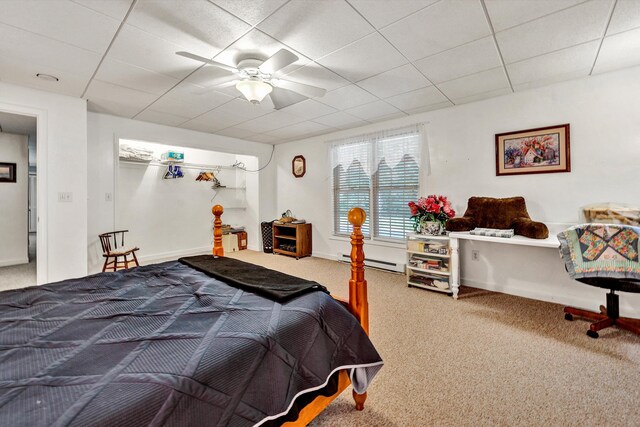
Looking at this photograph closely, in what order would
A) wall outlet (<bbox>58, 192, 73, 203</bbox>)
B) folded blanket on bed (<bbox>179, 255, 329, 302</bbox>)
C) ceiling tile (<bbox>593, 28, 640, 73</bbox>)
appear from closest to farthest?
folded blanket on bed (<bbox>179, 255, 329, 302</bbox>) < ceiling tile (<bbox>593, 28, 640, 73</bbox>) < wall outlet (<bbox>58, 192, 73, 203</bbox>)

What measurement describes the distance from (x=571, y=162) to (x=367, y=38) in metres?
2.56

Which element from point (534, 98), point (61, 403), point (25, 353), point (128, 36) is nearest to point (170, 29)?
point (128, 36)

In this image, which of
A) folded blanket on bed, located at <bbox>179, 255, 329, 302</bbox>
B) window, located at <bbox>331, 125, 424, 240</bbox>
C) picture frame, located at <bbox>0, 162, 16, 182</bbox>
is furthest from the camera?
picture frame, located at <bbox>0, 162, 16, 182</bbox>

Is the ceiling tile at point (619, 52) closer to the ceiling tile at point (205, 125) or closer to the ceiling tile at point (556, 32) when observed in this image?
the ceiling tile at point (556, 32)

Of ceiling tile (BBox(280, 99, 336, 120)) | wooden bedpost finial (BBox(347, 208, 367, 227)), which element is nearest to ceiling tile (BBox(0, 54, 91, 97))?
ceiling tile (BBox(280, 99, 336, 120))

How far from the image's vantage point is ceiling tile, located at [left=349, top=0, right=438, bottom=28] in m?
1.73

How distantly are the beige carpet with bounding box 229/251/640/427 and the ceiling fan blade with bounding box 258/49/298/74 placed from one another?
2.35 metres

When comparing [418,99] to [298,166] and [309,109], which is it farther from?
[298,166]

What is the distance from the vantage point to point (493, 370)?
74.8 inches

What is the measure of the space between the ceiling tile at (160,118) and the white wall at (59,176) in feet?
2.31

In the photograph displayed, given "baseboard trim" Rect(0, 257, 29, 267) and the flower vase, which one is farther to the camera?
"baseboard trim" Rect(0, 257, 29, 267)

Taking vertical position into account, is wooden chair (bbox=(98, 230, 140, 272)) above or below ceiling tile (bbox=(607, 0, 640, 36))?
below

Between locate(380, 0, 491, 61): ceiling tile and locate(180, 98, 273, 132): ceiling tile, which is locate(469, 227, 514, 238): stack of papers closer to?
locate(380, 0, 491, 61): ceiling tile

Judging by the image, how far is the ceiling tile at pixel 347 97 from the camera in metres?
3.10
